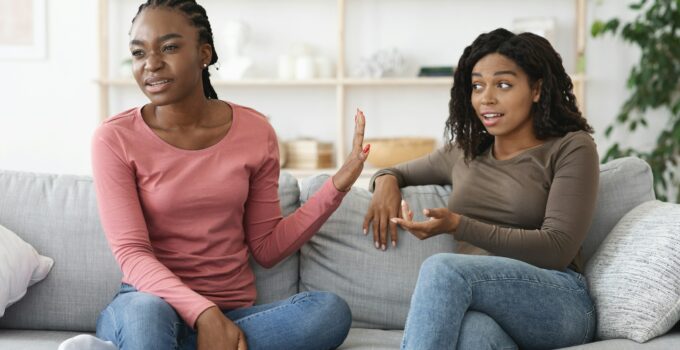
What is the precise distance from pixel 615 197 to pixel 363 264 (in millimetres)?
641

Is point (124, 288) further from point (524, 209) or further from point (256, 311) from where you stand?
point (524, 209)

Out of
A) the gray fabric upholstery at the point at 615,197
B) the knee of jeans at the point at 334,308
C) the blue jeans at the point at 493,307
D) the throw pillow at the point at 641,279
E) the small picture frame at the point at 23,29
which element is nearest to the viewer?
the blue jeans at the point at 493,307

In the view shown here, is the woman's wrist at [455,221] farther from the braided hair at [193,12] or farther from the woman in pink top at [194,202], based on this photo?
the braided hair at [193,12]

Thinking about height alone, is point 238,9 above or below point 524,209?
above

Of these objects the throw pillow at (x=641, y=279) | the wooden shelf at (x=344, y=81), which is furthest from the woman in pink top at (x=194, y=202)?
the wooden shelf at (x=344, y=81)

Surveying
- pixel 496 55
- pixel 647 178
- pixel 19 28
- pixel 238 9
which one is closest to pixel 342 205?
pixel 496 55

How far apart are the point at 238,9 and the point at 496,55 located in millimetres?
2709

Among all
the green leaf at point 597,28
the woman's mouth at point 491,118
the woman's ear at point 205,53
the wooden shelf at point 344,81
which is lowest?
the woman's mouth at point 491,118

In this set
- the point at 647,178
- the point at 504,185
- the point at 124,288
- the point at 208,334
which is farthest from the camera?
the point at 647,178

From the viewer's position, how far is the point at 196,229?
1.88 meters

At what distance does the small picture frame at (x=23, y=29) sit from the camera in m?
4.45

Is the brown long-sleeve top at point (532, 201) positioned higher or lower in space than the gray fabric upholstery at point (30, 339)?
higher

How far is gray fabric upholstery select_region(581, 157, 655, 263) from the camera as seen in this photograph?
2068 millimetres

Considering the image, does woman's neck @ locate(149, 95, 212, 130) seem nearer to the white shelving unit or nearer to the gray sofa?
the gray sofa
